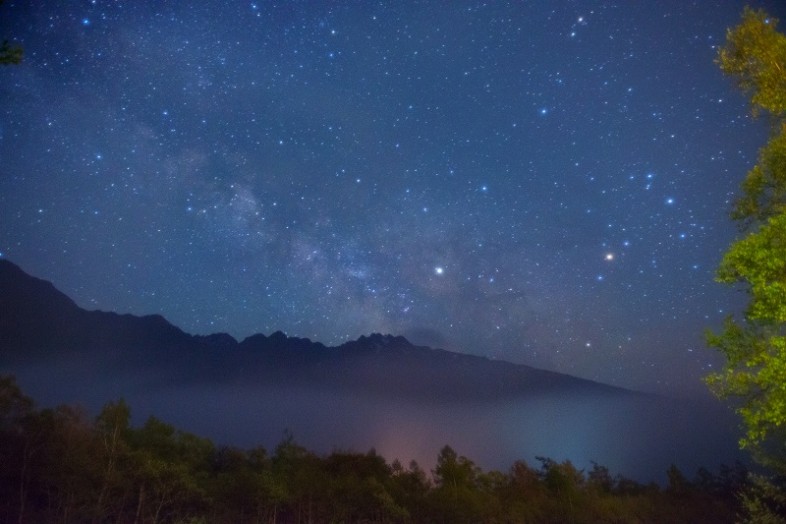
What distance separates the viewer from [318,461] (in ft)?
194

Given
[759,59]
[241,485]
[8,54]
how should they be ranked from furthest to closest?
[241,485]
[759,59]
[8,54]

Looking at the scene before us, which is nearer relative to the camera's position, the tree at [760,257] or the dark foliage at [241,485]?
the tree at [760,257]

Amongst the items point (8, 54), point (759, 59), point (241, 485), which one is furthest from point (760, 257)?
point (241, 485)

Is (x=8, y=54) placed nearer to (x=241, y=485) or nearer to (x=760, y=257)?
(x=760, y=257)

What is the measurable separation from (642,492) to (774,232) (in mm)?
86079

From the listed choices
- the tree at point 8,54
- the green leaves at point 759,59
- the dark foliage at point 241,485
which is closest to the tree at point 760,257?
the green leaves at point 759,59

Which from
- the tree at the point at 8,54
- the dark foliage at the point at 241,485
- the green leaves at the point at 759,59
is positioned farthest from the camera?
the dark foliage at the point at 241,485

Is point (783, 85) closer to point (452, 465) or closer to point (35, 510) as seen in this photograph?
point (452, 465)

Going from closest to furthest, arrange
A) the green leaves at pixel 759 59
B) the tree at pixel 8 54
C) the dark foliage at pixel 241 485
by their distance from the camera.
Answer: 1. the tree at pixel 8 54
2. the green leaves at pixel 759 59
3. the dark foliage at pixel 241 485

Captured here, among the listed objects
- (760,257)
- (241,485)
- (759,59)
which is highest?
(759,59)

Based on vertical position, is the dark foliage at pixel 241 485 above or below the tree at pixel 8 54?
below

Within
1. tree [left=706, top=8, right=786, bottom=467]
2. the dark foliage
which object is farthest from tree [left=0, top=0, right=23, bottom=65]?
the dark foliage

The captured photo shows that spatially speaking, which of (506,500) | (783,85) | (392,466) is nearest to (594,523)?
(506,500)

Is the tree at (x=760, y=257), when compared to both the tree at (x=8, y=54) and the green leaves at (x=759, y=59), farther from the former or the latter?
the tree at (x=8, y=54)
